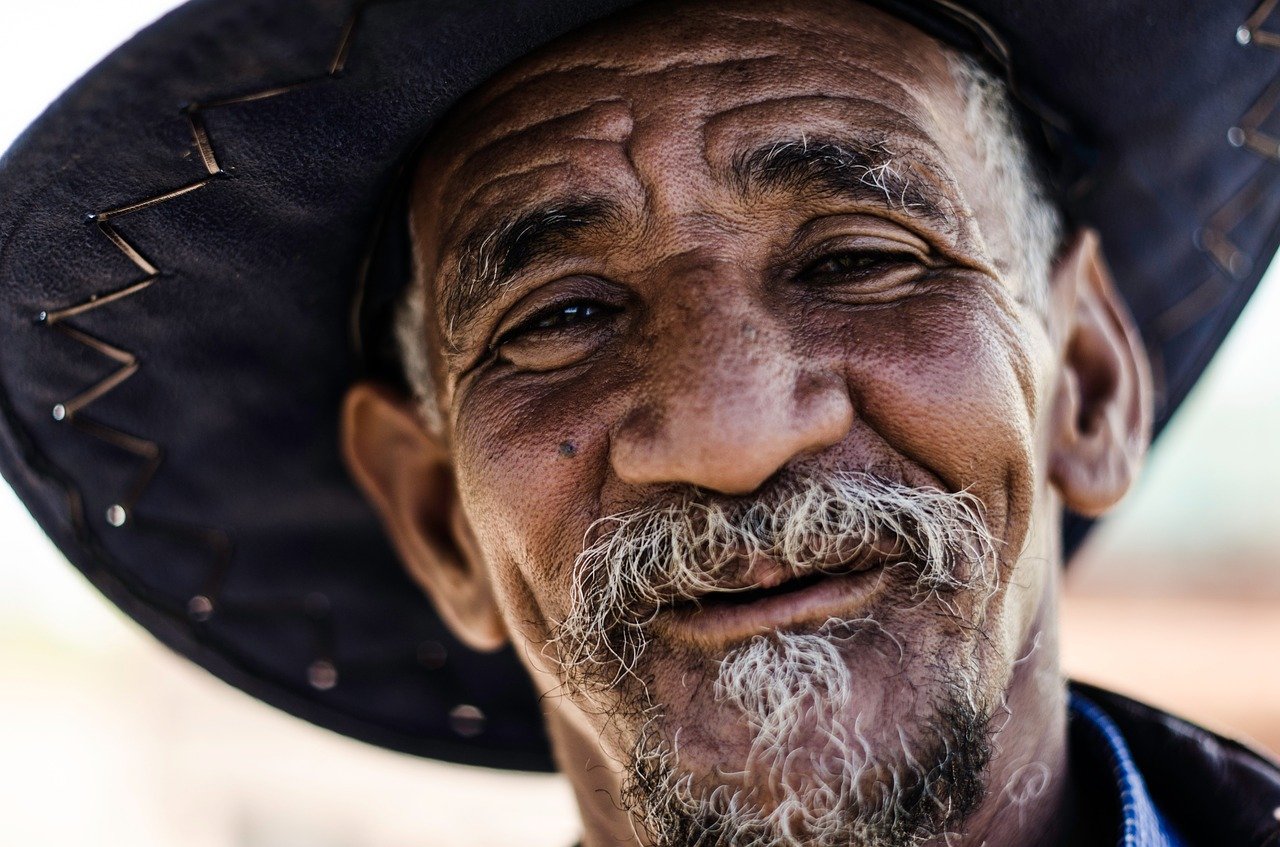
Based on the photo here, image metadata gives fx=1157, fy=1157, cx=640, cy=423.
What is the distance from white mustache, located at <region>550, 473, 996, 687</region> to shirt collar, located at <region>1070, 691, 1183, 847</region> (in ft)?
1.95

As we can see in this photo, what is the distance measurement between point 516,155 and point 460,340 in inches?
13.7

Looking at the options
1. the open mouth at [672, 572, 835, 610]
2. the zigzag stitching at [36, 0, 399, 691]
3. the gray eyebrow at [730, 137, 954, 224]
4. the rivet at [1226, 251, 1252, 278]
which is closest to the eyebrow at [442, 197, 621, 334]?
the gray eyebrow at [730, 137, 954, 224]

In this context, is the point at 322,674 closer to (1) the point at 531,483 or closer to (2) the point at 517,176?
(1) the point at 531,483

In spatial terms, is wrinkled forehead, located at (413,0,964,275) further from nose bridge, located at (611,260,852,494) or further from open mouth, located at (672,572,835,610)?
open mouth, located at (672,572,835,610)

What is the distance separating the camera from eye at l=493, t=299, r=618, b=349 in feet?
6.17

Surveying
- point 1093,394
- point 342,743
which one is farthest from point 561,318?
point 342,743

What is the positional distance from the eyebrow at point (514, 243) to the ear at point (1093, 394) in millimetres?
921

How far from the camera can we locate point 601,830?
7.13 feet

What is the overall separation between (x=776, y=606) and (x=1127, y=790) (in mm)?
867

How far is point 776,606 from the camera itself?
1.57 meters

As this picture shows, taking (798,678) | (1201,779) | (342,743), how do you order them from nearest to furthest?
(798,678), (1201,779), (342,743)

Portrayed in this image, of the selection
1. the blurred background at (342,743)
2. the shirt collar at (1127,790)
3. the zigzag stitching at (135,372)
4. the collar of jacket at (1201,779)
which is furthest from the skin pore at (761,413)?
the blurred background at (342,743)

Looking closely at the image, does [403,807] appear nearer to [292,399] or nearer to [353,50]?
[292,399]

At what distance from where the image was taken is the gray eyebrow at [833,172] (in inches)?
69.7
